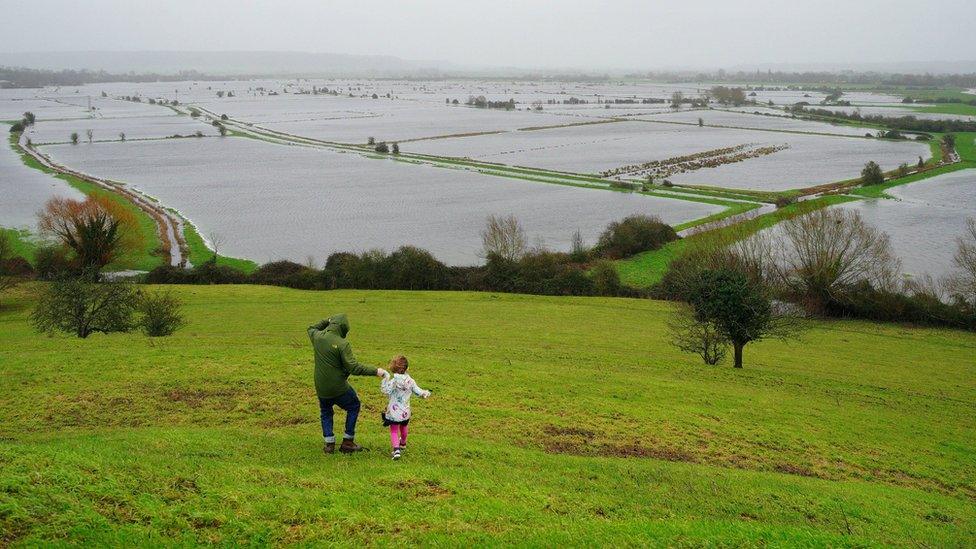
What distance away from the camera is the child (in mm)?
13625

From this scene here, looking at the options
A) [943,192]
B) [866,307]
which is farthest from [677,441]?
[943,192]

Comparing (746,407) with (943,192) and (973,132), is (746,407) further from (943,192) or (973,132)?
(973,132)

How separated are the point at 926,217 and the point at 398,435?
79937 mm

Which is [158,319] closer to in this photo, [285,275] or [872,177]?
[285,275]

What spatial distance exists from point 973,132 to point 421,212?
452 feet

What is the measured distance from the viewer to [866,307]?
48438mm

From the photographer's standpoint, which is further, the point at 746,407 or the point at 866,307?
the point at 866,307

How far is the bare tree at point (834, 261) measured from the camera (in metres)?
50.2

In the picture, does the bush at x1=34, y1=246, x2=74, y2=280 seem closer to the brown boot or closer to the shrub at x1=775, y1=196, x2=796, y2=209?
the brown boot

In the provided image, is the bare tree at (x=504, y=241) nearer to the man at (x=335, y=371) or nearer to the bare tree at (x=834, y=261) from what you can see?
the bare tree at (x=834, y=261)

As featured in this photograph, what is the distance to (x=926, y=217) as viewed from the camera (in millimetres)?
75562

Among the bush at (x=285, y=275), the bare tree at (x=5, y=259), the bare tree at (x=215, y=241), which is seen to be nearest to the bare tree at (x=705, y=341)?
the bush at (x=285, y=275)

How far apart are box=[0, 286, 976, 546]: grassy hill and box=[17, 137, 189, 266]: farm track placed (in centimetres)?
3228

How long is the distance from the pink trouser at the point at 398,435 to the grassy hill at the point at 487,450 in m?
0.39
